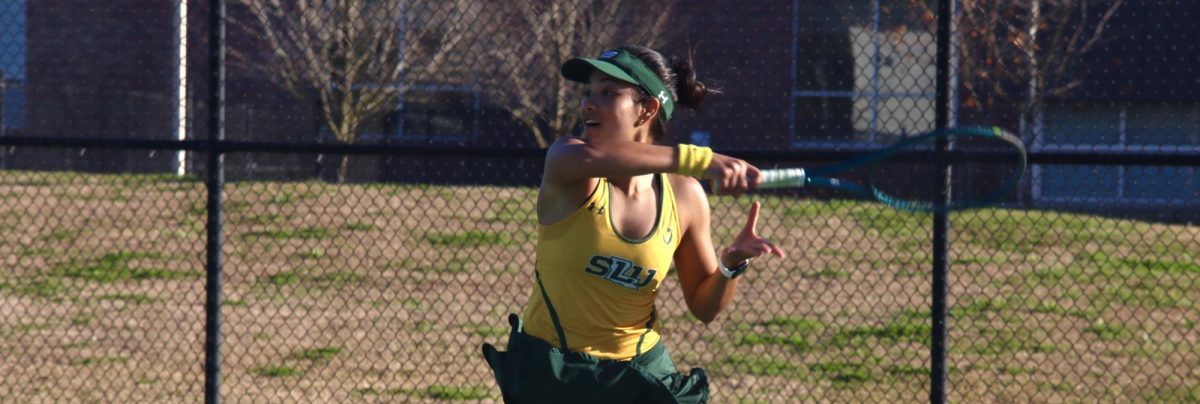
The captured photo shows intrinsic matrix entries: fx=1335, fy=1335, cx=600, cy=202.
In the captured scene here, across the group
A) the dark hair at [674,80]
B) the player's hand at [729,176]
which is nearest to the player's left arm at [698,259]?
the dark hair at [674,80]

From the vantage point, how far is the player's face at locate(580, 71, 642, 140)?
3.29m

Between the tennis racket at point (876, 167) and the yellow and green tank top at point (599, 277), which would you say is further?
the yellow and green tank top at point (599, 277)

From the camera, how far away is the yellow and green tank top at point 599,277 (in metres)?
3.26

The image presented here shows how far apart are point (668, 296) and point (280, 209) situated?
303cm

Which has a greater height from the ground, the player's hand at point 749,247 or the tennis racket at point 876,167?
the tennis racket at point 876,167

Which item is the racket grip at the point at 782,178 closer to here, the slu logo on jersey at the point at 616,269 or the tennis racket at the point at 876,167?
the tennis racket at the point at 876,167

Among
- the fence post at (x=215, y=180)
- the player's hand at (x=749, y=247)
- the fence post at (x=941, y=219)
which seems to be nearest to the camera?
the player's hand at (x=749, y=247)

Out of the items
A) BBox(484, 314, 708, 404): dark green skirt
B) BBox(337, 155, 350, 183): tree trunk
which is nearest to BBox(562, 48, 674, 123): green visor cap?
BBox(484, 314, 708, 404): dark green skirt

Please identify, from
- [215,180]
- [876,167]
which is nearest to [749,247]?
[876,167]

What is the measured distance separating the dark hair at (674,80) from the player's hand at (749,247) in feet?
1.25

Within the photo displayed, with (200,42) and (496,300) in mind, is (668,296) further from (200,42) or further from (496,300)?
(200,42)

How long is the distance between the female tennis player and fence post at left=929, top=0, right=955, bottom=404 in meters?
1.87

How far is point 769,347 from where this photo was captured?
24.5 ft

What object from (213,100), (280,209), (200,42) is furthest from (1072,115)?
(213,100)
